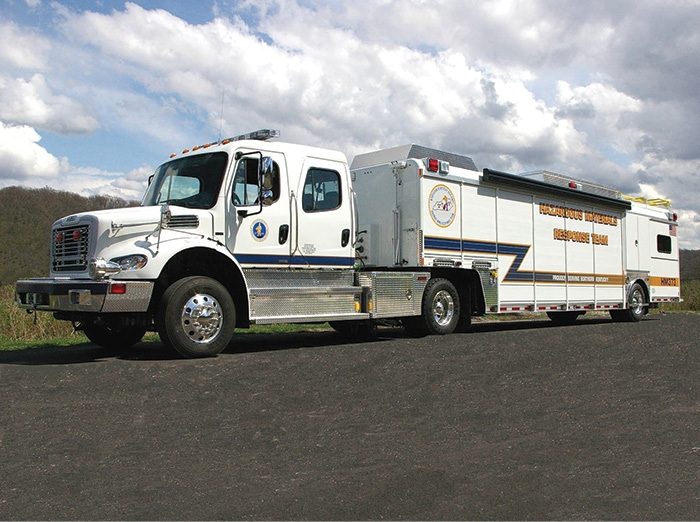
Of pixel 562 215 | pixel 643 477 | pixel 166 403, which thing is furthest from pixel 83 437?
pixel 562 215

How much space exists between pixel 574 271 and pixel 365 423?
10593 mm

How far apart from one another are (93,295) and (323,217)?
12.0 ft

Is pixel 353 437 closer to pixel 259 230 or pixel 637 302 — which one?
pixel 259 230

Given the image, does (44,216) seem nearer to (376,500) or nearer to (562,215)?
(562,215)

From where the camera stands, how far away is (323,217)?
33.3 feet

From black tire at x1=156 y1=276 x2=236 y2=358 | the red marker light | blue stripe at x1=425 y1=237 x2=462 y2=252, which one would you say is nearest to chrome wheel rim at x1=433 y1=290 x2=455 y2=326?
blue stripe at x1=425 y1=237 x2=462 y2=252

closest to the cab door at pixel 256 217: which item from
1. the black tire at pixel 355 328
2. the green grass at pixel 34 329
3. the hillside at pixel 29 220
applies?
the black tire at pixel 355 328

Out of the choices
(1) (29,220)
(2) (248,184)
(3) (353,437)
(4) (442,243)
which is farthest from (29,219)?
(3) (353,437)

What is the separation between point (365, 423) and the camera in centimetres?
528

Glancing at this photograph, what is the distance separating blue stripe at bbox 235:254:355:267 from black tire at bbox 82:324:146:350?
1782 millimetres

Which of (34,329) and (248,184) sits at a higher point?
(248,184)

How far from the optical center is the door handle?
9.52 metres

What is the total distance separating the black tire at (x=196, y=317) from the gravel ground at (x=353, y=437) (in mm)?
334

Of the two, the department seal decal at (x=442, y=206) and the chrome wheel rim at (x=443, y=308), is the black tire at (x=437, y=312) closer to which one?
the chrome wheel rim at (x=443, y=308)
